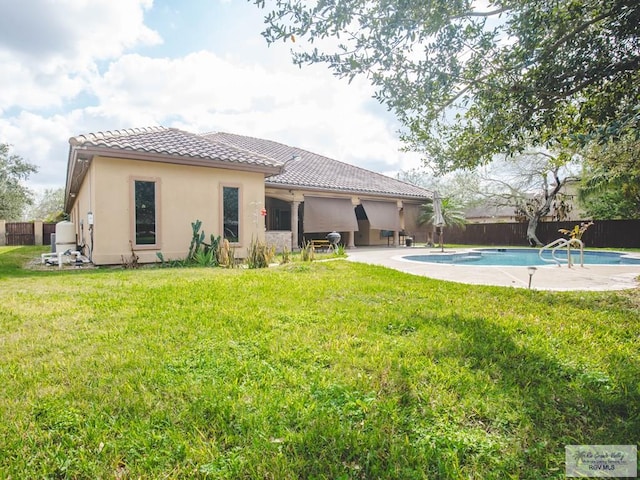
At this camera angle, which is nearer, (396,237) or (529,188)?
(396,237)

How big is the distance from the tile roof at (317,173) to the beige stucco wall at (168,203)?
3659 millimetres

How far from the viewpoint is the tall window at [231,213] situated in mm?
12188

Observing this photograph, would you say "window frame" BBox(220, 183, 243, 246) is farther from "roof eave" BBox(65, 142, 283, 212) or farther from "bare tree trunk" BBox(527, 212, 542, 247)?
"bare tree trunk" BBox(527, 212, 542, 247)

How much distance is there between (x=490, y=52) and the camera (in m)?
4.73

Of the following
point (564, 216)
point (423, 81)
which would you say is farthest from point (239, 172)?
point (564, 216)

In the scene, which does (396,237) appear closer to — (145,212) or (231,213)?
(231,213)

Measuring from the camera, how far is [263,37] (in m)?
4.57

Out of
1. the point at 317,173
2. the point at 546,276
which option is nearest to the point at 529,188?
the point at 317,173

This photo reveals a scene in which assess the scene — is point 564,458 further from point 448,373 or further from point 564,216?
point 564,216

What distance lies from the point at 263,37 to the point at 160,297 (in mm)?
4061

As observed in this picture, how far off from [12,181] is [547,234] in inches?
1645

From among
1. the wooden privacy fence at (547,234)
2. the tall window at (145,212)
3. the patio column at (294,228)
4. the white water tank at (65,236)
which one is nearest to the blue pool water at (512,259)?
the wooden privacy fence at (547,234)

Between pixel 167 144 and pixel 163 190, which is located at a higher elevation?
pixel 167 144

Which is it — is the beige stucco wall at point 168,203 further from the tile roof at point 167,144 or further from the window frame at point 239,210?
the tile roof at point 167,144
